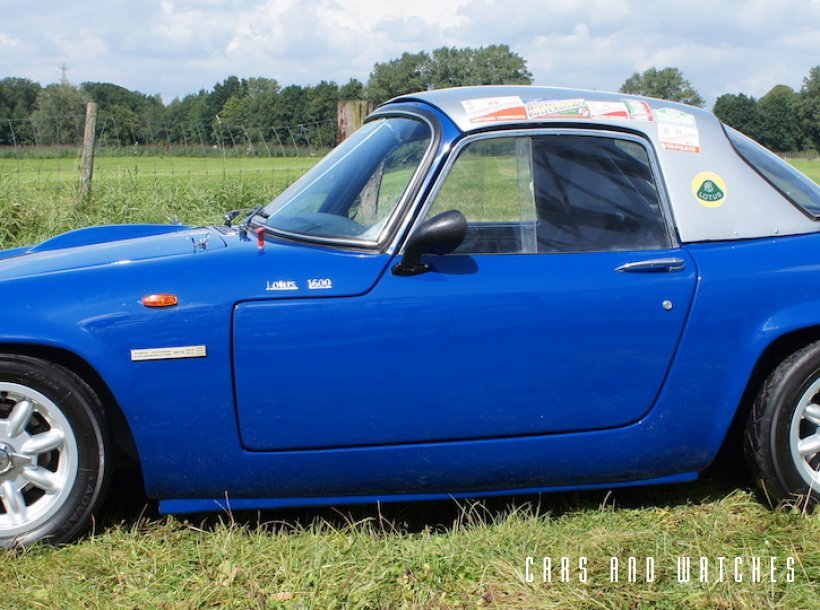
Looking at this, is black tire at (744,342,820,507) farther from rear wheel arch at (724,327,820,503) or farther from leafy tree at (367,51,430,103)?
leafy tree at (367,51,430,103)

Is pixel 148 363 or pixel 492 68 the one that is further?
pixel 492 68

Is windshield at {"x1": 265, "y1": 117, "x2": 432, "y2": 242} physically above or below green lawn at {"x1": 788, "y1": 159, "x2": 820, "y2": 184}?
below

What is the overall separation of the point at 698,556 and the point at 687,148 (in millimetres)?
1461

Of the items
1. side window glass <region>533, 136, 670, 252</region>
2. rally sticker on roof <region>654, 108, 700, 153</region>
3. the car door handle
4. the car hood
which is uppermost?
rally sticker on roof <region>654, 108, 700, 153</region>

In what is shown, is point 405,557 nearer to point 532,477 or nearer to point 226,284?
point 532,477

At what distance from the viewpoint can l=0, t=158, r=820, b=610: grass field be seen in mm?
2578

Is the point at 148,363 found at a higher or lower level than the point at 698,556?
higher

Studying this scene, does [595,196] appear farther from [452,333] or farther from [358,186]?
[358,186]

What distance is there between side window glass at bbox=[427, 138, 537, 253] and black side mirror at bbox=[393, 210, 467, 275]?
162mm

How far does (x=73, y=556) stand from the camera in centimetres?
281

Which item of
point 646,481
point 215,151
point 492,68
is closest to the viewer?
point 646,481

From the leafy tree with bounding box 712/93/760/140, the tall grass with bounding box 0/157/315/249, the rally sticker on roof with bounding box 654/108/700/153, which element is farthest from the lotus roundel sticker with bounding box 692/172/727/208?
the leafy tree with bounding box 712/93/760/140

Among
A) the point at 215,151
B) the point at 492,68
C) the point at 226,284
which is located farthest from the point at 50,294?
the point at 492,68

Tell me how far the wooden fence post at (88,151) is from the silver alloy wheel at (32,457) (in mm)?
5756
